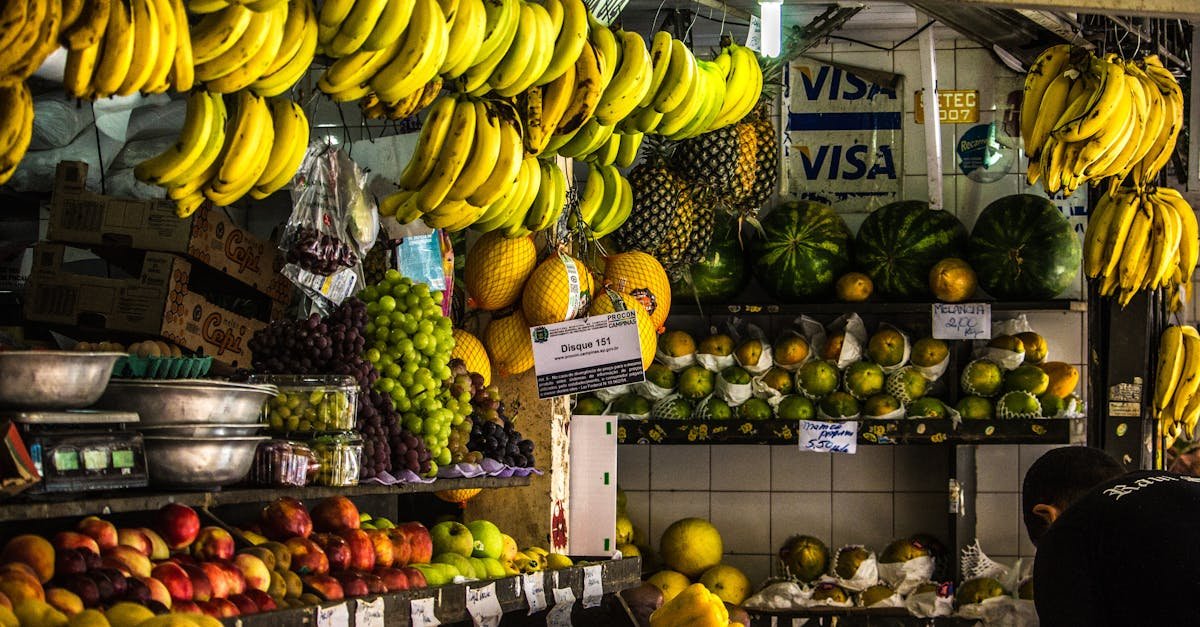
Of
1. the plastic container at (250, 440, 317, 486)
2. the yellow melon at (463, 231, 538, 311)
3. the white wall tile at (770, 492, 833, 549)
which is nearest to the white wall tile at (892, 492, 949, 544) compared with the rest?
the white wall tile at (770, 492, 833, 549)

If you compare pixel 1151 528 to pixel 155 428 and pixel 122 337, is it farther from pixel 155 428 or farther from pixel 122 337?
pixel 122 337

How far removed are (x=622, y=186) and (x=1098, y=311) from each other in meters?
2.61

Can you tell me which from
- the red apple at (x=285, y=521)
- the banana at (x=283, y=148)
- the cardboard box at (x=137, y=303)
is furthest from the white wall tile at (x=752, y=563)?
the banana at (x=283, y=148)

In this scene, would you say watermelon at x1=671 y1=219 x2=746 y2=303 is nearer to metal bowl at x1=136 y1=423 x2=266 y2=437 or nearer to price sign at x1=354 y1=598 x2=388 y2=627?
price sign at x1=354 y1=598 x2=388 y2=627

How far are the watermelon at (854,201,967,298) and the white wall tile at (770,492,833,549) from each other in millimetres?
1042

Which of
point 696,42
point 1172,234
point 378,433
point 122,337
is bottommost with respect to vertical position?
point 378,433

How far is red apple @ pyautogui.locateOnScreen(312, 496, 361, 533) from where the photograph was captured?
118 inches

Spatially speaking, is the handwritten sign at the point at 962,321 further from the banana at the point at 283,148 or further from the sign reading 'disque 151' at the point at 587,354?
the banana at the point at 283,148

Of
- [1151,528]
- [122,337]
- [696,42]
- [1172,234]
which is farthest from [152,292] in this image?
[1172,234]

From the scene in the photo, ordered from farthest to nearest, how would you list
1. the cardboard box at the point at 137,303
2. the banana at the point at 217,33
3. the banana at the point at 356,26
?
the cardboard box at the point at 137,303 → the banana at the point at 356,26 → the banana at the point at 217,33

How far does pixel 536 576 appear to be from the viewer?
3.32 metres

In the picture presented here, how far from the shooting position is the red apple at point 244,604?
2.34 meters

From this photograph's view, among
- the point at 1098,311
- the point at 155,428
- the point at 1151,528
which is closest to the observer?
the point at 155,428

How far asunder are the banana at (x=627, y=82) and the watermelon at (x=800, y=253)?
7.86 ft
